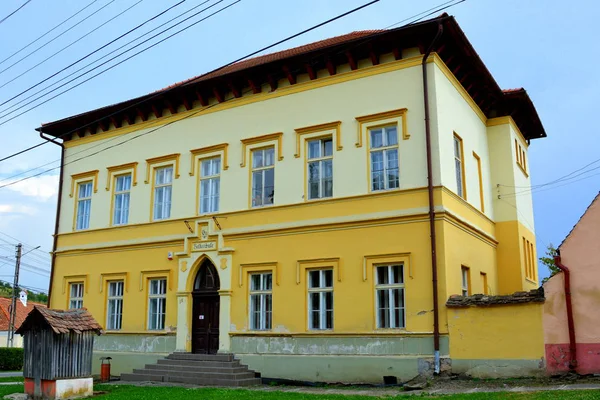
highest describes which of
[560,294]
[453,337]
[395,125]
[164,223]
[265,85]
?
[265,85]

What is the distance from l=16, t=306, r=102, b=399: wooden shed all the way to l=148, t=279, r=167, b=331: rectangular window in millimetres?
4008

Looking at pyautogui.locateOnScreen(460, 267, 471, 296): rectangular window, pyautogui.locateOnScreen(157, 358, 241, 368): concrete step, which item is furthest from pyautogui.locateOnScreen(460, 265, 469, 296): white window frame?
pyautogui.locateOnScreen(157, 358, 241, 368): concrete step

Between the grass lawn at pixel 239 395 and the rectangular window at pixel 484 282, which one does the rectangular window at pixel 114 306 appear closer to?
the grass lawn at pixel 239 395

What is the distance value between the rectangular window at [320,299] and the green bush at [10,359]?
1977 cm

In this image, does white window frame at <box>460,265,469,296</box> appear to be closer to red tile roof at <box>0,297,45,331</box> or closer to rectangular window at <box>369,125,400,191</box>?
rectangular window at <box>369,125,400,191</box>

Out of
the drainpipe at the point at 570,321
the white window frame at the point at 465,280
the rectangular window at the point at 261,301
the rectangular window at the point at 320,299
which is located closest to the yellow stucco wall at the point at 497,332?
the drainpipe at the point at 570,321

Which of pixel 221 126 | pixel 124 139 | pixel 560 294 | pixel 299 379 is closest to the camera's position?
pixel 560 294

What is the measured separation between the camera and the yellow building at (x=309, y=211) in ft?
53.2

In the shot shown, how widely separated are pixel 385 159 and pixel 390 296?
365 centimetres

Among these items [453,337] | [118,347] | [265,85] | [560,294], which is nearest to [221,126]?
[265,85]

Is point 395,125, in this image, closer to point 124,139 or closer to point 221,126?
point 221,126

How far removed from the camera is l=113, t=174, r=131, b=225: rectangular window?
72.0 feet

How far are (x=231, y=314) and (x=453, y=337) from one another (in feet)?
21.8

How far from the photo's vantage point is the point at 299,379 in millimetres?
16844
